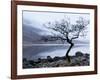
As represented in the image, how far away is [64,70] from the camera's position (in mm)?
1979

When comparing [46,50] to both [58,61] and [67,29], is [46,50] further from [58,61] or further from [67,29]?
[67,29]

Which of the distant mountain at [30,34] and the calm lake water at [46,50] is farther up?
the distant mountain at [30,34]

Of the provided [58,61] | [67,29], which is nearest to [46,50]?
[58,61]

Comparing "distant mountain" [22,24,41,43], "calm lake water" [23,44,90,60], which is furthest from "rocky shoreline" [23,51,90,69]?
"distant mountain" [22,24,41,43]

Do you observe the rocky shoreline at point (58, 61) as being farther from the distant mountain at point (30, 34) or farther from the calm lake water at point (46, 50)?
the distant mountain at point (30, 34)

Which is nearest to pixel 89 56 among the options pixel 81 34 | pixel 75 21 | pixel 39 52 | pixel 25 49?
pixel 81 34

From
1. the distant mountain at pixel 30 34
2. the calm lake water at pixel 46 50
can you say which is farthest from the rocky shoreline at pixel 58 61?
the distant mountain at pixel 30 34

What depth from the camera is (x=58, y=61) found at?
6.46 ft

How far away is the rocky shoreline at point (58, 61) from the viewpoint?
1.89 meters

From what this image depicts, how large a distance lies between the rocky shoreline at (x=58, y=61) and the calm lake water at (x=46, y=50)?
0.12 ft

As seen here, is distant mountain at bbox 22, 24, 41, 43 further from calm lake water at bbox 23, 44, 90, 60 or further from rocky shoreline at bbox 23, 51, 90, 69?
rocky shoreline at bbox 23, 51, 90, 69

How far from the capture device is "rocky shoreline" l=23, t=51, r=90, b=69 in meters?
1.89

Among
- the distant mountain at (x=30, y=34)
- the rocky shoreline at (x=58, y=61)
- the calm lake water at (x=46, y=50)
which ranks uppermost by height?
the distant mountain at (x=30, y=34)

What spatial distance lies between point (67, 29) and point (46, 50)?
30 cm
